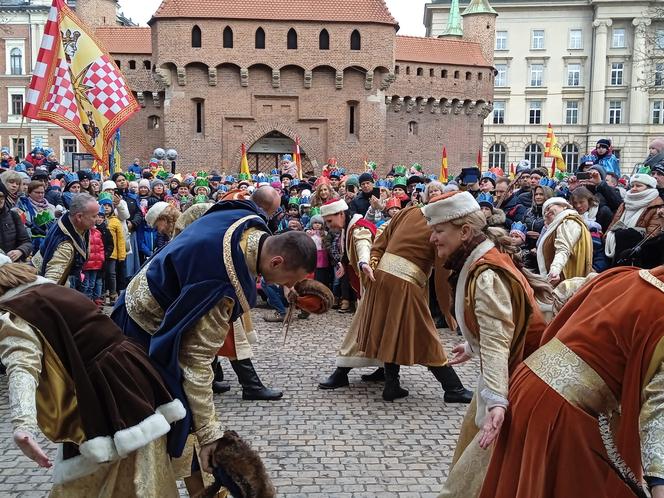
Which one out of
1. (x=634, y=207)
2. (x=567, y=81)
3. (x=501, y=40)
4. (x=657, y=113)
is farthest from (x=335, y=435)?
(x=501, y=40)

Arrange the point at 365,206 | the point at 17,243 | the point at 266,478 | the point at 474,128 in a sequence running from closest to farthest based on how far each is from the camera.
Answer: the point at 266,478 → the point at 17,243 → the point at 365,206 → the point at 474,128

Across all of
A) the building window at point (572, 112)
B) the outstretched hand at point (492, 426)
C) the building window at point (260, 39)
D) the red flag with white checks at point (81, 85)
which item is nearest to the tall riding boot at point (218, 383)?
the outstretched hand at point (492, 426)

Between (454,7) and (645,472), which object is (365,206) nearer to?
(645,472)

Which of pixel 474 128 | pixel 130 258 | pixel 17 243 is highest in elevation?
pixel 474 128

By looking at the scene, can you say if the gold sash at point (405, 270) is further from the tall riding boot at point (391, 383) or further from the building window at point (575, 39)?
the building window at point (575, 39)

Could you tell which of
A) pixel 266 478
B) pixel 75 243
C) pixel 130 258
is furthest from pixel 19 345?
pixel 130 258

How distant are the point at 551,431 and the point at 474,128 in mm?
44547

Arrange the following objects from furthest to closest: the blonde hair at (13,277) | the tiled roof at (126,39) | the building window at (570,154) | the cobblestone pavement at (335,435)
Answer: the building window at (570,154)
the tiled roof at (126,39)
the cobblestone pavement at (335,435)
the blonde hair at (13,277)

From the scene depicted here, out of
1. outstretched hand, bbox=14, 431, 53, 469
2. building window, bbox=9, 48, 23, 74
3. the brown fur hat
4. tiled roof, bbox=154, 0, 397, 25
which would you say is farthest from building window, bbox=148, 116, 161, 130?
outstretched hand, bbox=14, 431, 53, 469

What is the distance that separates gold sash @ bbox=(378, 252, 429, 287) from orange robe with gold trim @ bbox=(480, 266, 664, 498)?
318cm

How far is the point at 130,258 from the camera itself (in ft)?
38.3

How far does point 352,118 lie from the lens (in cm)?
3991

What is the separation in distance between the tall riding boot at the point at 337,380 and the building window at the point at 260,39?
112 feet

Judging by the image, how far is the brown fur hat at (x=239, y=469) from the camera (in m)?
2.89
